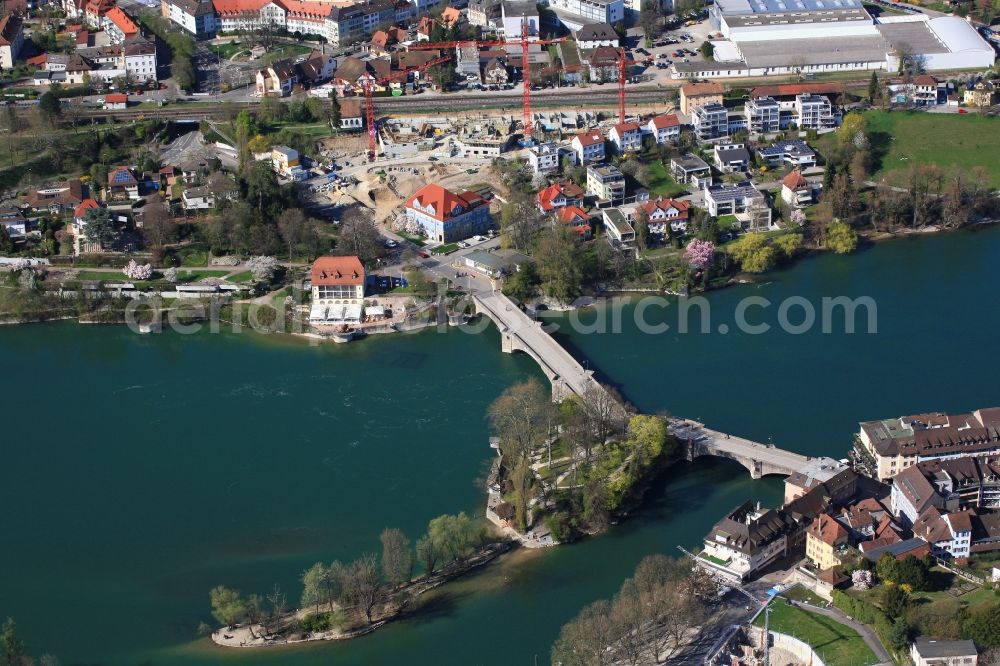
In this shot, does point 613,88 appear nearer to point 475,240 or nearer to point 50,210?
point 475,240

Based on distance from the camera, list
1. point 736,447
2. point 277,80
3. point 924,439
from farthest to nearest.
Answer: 1. point 277,80
2. point 736,447
3. point 924,439

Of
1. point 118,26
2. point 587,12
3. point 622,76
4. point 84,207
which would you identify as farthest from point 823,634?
point 118,26

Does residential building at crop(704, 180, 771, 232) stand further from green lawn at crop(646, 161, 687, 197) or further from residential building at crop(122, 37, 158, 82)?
residential building at crop(122, 37, 158, 82)

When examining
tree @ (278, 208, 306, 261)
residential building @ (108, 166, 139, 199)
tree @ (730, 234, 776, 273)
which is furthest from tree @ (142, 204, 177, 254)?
tree @ (730, 234, 776, 273)

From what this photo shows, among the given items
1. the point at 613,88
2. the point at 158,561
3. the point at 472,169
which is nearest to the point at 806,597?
the point at 158,561

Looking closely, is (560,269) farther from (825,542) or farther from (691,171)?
(825,542)

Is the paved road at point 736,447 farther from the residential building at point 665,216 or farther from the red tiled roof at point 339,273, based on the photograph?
the red tiled roof at point 339,273

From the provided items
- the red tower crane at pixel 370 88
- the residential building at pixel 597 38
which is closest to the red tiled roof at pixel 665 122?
the residential building at pixel 597 38
